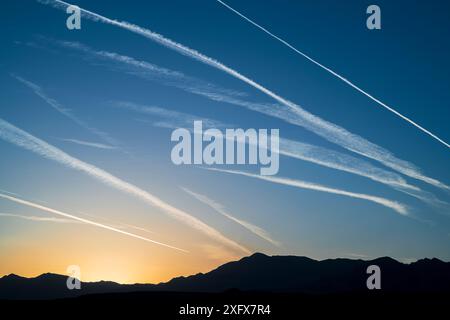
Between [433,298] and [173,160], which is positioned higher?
[173,160]
